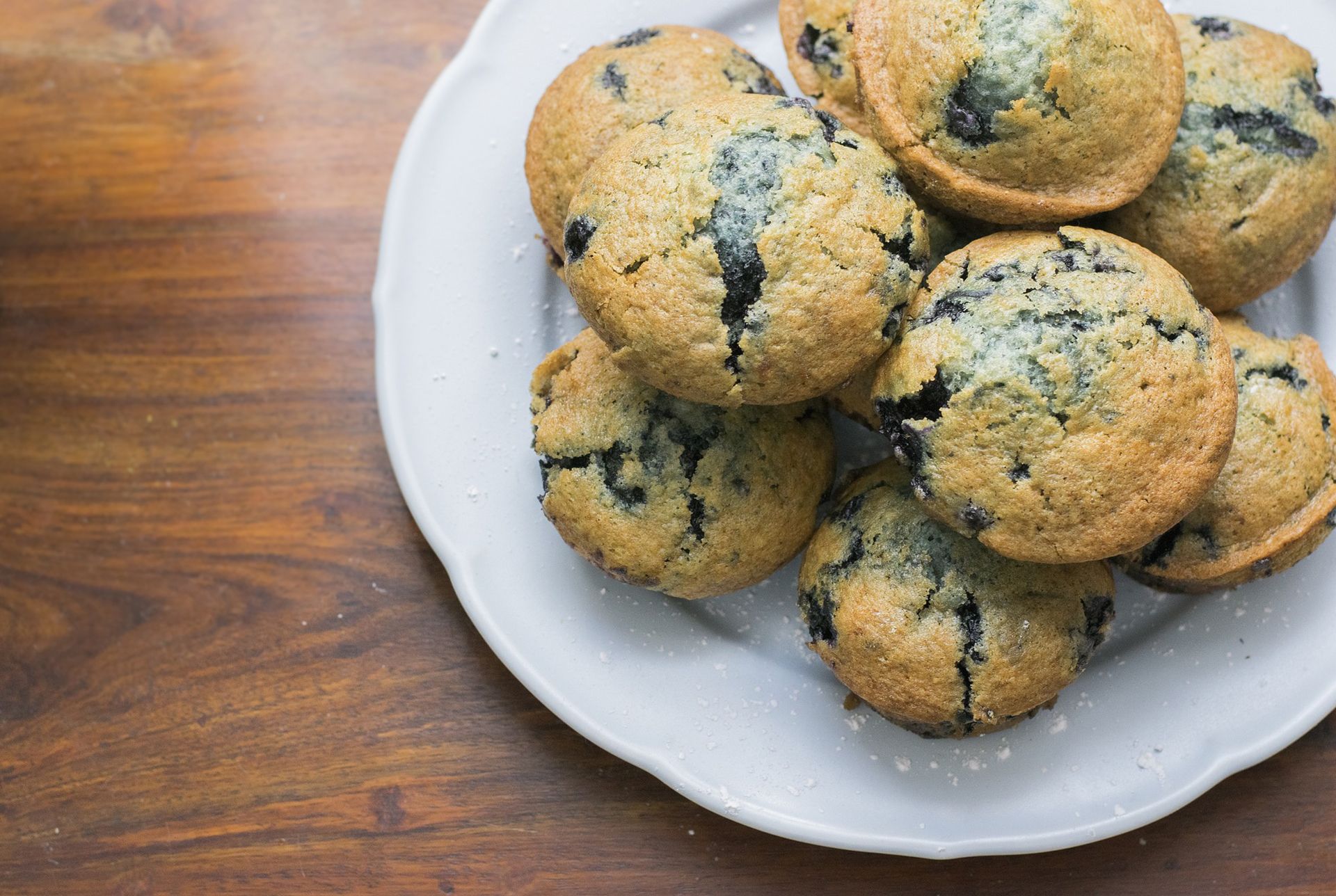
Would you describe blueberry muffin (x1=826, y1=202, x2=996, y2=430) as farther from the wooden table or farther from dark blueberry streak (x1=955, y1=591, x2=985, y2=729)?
the wooden table

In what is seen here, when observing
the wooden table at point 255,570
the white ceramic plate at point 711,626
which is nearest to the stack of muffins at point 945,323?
the white ceramic plate at point 711,626

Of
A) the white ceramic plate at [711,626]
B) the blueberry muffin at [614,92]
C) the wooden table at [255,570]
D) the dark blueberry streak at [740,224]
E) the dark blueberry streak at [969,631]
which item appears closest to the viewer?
the dark blueberry streak at [740,224]

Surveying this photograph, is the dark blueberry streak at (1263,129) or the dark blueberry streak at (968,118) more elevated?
the dark blueberry streak at (1263,129)

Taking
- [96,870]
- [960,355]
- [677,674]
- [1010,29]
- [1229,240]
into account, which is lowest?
[96,870]

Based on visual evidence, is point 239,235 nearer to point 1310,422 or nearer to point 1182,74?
point 1182,74

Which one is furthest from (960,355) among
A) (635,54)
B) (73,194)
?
(73,194)

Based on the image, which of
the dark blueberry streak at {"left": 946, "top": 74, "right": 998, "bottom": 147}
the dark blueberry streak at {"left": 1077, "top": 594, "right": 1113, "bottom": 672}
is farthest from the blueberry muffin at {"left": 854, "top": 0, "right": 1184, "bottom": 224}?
the dark blueberry streak at {"left": 1077, "top": 594, "right": 1113, "bottom": 672}

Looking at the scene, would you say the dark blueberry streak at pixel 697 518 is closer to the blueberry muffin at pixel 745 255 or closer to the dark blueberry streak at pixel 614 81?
the blueberry muffin at pixel 745 255
